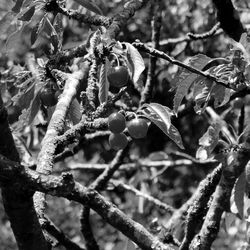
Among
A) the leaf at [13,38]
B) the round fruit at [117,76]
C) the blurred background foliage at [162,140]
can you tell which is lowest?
the blurred background foliage at [162,140]

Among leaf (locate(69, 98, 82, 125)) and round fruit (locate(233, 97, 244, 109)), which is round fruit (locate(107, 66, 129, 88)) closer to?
leaf (locate(69, 98, 82, 125))

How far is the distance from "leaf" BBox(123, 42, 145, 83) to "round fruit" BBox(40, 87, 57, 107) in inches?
18.3

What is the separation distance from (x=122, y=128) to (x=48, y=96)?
14.8 inches

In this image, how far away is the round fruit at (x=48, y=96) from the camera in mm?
2600

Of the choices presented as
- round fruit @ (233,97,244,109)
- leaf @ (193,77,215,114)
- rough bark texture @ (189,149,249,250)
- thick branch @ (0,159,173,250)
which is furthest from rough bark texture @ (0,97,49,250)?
round fruit @ (233,97,244,109)

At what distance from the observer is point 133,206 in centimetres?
556

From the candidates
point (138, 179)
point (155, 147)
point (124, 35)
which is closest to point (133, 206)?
point (138, 179)

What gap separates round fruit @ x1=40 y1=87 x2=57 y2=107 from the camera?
260 cm

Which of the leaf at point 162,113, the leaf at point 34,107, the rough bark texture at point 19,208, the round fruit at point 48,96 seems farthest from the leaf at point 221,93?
the rough bark texture at point 19,208

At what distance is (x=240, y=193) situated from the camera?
7.98 feet

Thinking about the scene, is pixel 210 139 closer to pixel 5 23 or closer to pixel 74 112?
pixel 74 112

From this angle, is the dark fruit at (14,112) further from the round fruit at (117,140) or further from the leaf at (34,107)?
the round fruit at (117,140)

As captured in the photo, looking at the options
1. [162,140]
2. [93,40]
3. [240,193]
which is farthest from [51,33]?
[162,140]

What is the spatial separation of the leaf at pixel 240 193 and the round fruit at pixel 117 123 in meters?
0.51
